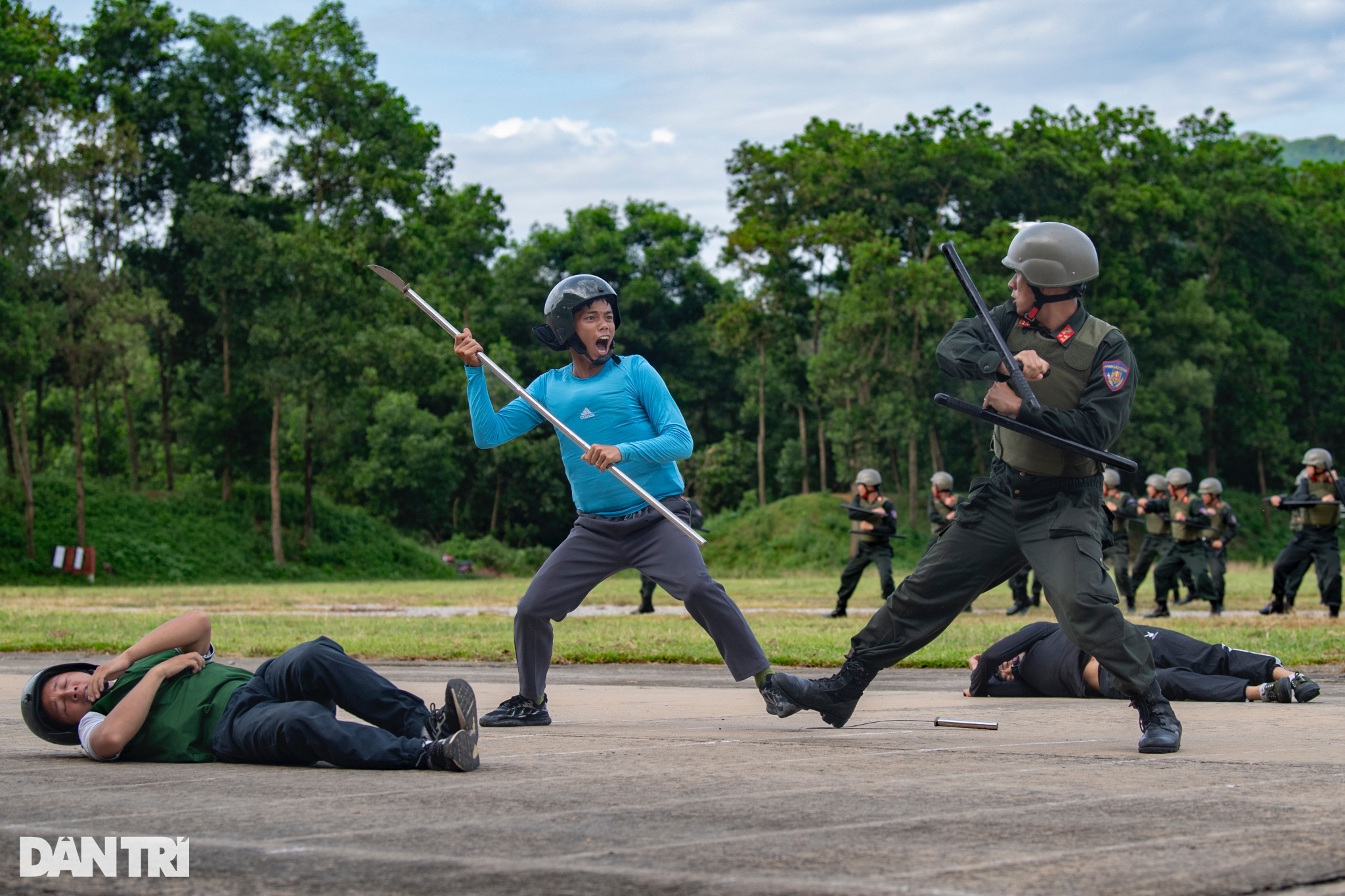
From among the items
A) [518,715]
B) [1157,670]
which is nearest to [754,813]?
[518,715]

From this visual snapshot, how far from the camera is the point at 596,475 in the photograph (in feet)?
23.0

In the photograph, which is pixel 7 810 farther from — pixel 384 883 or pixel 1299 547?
pixel 1299 547

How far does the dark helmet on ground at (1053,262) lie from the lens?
6047mm

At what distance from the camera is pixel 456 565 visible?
4581cm

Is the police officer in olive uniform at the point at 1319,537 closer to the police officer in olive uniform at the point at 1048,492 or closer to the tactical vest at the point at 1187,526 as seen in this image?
the tactical vest at the point at 1187,526

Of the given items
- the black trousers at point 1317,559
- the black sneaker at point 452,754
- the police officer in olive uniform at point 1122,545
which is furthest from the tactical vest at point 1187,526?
the black sneaker at point 452,754

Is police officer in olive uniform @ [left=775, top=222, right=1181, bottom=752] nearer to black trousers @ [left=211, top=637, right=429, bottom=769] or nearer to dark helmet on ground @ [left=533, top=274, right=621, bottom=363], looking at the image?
dark helmet on ground @ [left=533, top=274, right=621, bottom=363]

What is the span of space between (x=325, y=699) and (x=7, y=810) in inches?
51.9

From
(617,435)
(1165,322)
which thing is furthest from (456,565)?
(617,435)

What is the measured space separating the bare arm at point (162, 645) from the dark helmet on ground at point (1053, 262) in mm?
3442

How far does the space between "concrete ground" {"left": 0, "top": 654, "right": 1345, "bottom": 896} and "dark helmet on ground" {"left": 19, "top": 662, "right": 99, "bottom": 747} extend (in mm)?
106

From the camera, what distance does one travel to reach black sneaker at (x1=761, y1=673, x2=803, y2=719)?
6.52 metres

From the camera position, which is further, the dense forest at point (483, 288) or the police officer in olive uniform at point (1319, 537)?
the dense forest at point (483, 288)

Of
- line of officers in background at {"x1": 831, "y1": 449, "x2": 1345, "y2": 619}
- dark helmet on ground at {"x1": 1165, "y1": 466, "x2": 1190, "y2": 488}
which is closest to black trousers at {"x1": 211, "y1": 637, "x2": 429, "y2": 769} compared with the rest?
line of officers in background at {"x1": 831, "y1": 449, "x2": 1345, "y2": 619}
